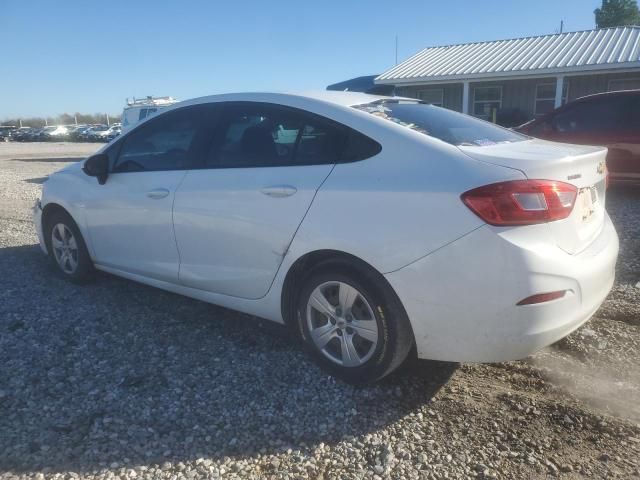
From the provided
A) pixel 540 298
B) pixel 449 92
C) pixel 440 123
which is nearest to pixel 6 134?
pixel 449 92

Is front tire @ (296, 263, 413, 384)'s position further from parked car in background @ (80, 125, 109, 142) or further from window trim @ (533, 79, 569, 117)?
parked car in background @ (80, 125, 109, 142)

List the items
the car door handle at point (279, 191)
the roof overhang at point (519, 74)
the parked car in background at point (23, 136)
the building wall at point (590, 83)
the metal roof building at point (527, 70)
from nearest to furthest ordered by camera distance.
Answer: the car door handle at point (279, 191)
the roof overhang at point (519, 74)
the metal roof building at point (527, 70)
the building wall at point (590, 83)
the parked car in background at point (23, 136)

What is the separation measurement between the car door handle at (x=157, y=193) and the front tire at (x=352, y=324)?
4.19 ft

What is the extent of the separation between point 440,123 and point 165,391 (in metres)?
2.16

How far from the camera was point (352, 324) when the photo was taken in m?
2.94

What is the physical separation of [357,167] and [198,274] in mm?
1388

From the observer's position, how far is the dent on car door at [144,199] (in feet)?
12.3

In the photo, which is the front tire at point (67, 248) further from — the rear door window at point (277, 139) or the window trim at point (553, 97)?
the window trim at point (553, 97)

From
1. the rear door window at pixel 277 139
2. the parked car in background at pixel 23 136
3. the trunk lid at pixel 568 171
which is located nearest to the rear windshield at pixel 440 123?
the trunk lid at pixel 568 171

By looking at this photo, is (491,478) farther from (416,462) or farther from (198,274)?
(198,274)

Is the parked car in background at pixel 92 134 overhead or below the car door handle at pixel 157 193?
below

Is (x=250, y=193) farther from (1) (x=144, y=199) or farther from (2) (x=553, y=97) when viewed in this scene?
(2) (x=553, y=97)

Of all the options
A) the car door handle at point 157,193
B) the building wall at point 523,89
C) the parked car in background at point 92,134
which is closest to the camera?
the car door handle at point 157,193

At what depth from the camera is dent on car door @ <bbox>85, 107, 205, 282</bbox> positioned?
3.74 metres
